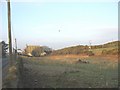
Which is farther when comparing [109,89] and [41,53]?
[41,53]

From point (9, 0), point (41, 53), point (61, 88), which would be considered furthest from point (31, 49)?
point (61, 88)

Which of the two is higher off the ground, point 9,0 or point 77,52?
point 9,0

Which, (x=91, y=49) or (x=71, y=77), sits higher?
(x=71, y=77)

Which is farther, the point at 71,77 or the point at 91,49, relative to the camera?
the point at 91,49

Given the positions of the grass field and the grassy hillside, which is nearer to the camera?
the grass field

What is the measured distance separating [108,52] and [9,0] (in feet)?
183

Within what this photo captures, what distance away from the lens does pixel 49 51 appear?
119438 mm

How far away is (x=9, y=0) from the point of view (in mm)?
24734

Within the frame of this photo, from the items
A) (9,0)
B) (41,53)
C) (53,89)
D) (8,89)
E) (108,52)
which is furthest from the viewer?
(41,53)

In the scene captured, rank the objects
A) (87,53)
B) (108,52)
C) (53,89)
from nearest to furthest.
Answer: (53,89)
(108,52)
(87,53)

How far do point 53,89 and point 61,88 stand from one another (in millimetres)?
786

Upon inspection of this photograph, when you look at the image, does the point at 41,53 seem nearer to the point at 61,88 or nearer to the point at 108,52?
the point at 108,52

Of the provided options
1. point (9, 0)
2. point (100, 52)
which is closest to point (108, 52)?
point (100, 52)

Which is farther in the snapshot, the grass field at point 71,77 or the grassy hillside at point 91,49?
the grassy hillside at point 91,49
